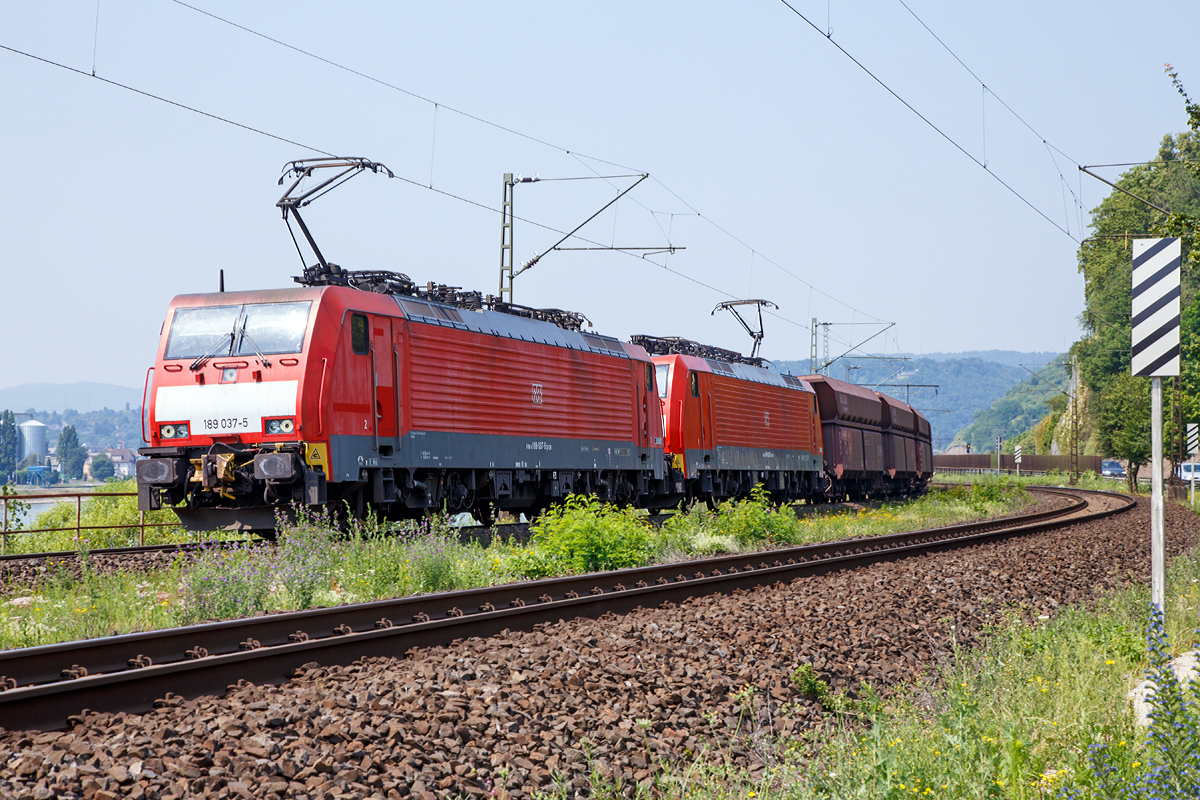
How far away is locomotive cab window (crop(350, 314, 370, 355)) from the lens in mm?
13945

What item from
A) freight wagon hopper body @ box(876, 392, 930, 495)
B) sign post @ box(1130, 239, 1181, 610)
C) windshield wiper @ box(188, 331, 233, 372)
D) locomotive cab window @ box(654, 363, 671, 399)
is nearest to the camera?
sign post @ box(1130, 239, 1181, 610)

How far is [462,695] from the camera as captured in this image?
6293 mm

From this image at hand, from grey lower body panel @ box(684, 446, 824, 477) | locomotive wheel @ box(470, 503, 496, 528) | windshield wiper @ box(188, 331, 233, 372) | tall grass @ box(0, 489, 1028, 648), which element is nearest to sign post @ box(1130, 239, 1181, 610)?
tall grass @ box(0, 489, 1028, 648)

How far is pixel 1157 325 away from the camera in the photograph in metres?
8.66

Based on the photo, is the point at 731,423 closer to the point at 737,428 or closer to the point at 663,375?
the point at 737,428

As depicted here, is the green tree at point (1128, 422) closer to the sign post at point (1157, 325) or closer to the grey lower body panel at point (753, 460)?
the grey lower body panel at point (753, 460)

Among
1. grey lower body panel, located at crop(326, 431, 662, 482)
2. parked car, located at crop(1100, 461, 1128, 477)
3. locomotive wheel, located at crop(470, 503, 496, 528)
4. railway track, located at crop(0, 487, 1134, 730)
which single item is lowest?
railway track, located at crop(0, 487, 1134, 730)

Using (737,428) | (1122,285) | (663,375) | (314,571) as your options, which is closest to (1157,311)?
(314,571)

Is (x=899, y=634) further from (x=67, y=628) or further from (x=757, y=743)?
(x=67, y=628)

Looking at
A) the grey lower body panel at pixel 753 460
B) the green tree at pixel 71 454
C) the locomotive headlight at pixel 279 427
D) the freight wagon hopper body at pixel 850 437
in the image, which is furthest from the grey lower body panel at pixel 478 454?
the green tree at pixel 71 454

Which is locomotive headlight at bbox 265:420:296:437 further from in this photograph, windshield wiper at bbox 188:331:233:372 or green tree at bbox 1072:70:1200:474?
green tree at bbox 1072:70:1200:474

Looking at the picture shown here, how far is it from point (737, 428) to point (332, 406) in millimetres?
14092

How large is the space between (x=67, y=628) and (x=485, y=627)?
137 inches

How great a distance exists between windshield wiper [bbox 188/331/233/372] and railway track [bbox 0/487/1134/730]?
583cm
